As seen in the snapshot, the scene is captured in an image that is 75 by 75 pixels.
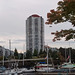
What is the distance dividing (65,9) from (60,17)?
135cm

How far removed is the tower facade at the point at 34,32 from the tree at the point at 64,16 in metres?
116

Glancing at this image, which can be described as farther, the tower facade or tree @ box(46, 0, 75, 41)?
the tower facade

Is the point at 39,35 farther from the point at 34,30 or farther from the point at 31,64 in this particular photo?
the point at 31,64

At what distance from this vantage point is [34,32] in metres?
135

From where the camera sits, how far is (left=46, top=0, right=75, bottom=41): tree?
1143 cm

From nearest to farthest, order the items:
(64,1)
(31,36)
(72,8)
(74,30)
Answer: (72,8)
(64,1)
(74,30)
(31,36)

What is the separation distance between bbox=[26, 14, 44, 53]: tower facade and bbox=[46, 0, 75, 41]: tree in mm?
115920

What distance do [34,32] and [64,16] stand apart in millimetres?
121831

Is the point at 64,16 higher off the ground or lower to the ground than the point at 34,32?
lower

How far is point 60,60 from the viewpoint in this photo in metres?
94.6

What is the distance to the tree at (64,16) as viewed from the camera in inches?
450

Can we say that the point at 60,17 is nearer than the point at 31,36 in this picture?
Yes

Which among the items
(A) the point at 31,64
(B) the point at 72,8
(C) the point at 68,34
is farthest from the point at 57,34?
(A) the point at 31,64

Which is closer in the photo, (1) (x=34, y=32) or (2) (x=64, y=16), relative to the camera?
(2) (x=64, y=16)
